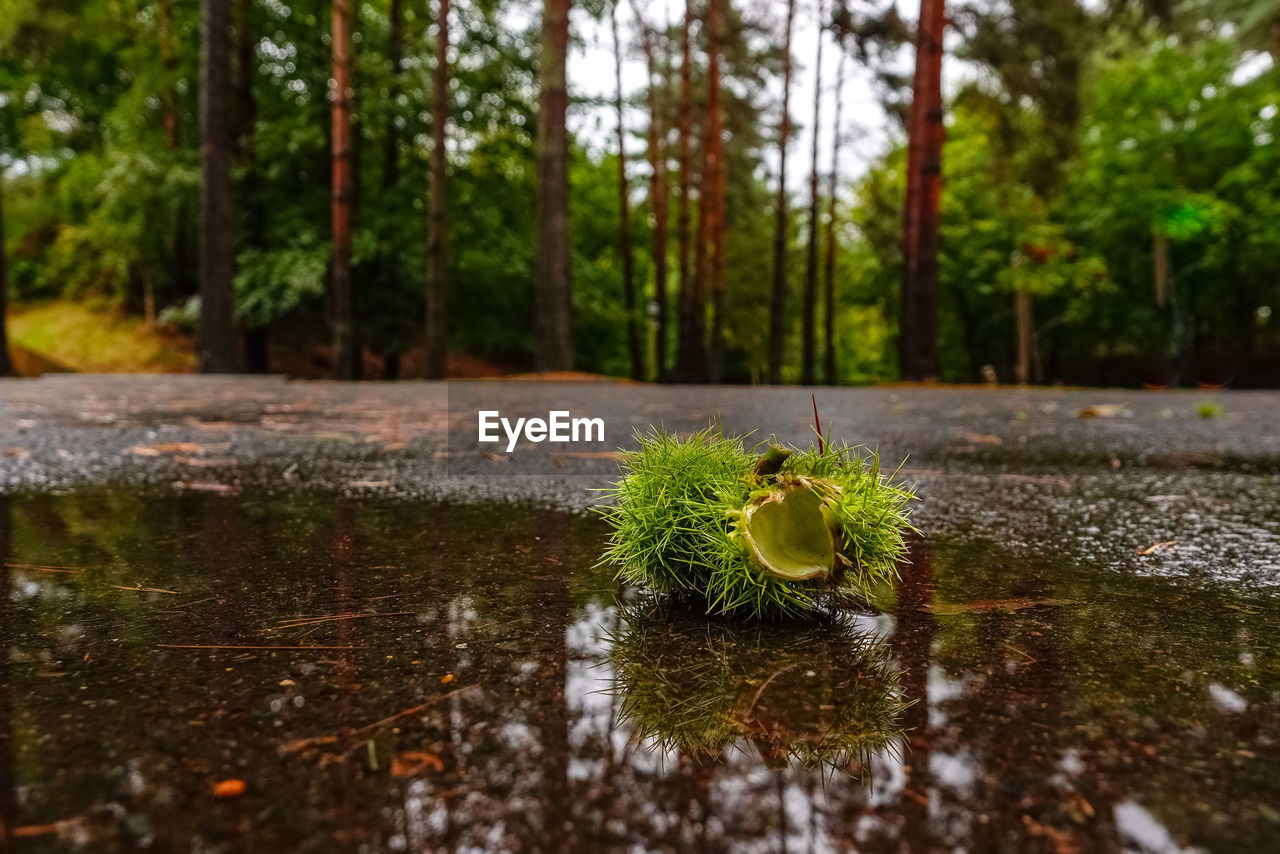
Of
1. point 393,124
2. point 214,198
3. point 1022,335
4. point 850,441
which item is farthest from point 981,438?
point 1022,335

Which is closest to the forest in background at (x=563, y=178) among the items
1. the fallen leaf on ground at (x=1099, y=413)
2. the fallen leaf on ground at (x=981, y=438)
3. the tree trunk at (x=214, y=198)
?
the tree trunk at (x=214, y=198)

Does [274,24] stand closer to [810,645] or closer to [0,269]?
[0,269]

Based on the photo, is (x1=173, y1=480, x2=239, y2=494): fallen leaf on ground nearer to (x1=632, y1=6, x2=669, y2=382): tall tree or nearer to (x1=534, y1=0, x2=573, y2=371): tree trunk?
(x1=534, y1=0, x2=573, y2=371): tree trunk

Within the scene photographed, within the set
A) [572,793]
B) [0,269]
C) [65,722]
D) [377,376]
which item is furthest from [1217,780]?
[377,376]

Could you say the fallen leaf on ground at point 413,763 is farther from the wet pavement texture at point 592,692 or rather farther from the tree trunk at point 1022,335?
the tree trunk at point 1022,335

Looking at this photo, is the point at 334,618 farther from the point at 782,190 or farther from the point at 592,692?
the point at 782,190
